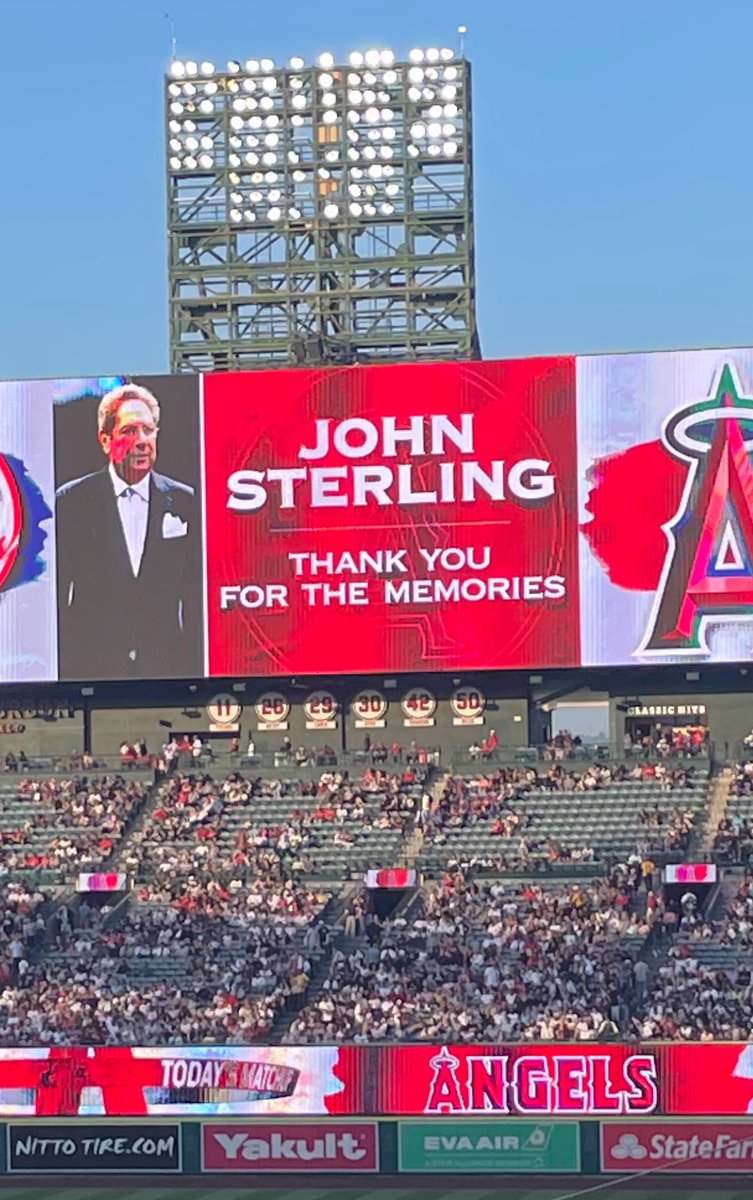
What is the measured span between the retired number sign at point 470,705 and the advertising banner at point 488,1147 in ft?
57.5

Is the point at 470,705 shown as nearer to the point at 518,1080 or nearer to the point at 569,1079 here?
the point at 518,1080

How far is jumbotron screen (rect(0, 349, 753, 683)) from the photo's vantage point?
49.7 meters

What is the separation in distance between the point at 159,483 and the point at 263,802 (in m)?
6.92

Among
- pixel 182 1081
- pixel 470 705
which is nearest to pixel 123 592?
pixel 470 705

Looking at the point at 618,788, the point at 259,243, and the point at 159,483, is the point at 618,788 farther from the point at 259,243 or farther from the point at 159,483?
the point at 259,243

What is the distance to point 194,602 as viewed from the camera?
51.6 metres

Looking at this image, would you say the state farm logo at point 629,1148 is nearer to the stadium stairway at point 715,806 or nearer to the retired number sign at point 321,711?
the stadium stairway at point 715,806

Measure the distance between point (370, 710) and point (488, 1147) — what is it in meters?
18.4

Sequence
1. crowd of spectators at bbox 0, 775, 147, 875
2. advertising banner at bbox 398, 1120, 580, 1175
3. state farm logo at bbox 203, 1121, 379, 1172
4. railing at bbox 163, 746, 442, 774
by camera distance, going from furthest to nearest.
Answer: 1. railing at bbox 163, 746, 442, 774
2. crowd of spectators at bbox 0, 775, 147, 875
3. state farm logo at bbox 203, 1121, 379, 1172
4. advertising banner at bbox 398, 1120, 580, 1175

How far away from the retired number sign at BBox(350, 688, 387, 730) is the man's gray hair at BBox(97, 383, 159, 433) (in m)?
7.19

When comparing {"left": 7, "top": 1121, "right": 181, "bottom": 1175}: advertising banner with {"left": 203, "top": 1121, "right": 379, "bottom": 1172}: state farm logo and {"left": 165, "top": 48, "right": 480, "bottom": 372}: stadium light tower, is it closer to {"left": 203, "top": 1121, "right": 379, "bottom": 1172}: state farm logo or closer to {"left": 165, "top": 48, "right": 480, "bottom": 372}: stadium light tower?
{"left": 203, "top": 1121, "right": 379, "bottom": 1172}: state farm logo

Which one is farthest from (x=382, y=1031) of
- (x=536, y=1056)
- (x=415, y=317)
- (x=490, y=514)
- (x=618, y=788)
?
(x=415, y=317)

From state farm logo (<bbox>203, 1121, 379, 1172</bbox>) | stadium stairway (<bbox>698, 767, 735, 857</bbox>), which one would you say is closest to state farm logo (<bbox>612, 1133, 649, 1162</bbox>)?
state farm logo (<bbox>203, 1121, 379, 1172</bbox>)

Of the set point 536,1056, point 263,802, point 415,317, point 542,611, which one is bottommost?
point 536,1056
